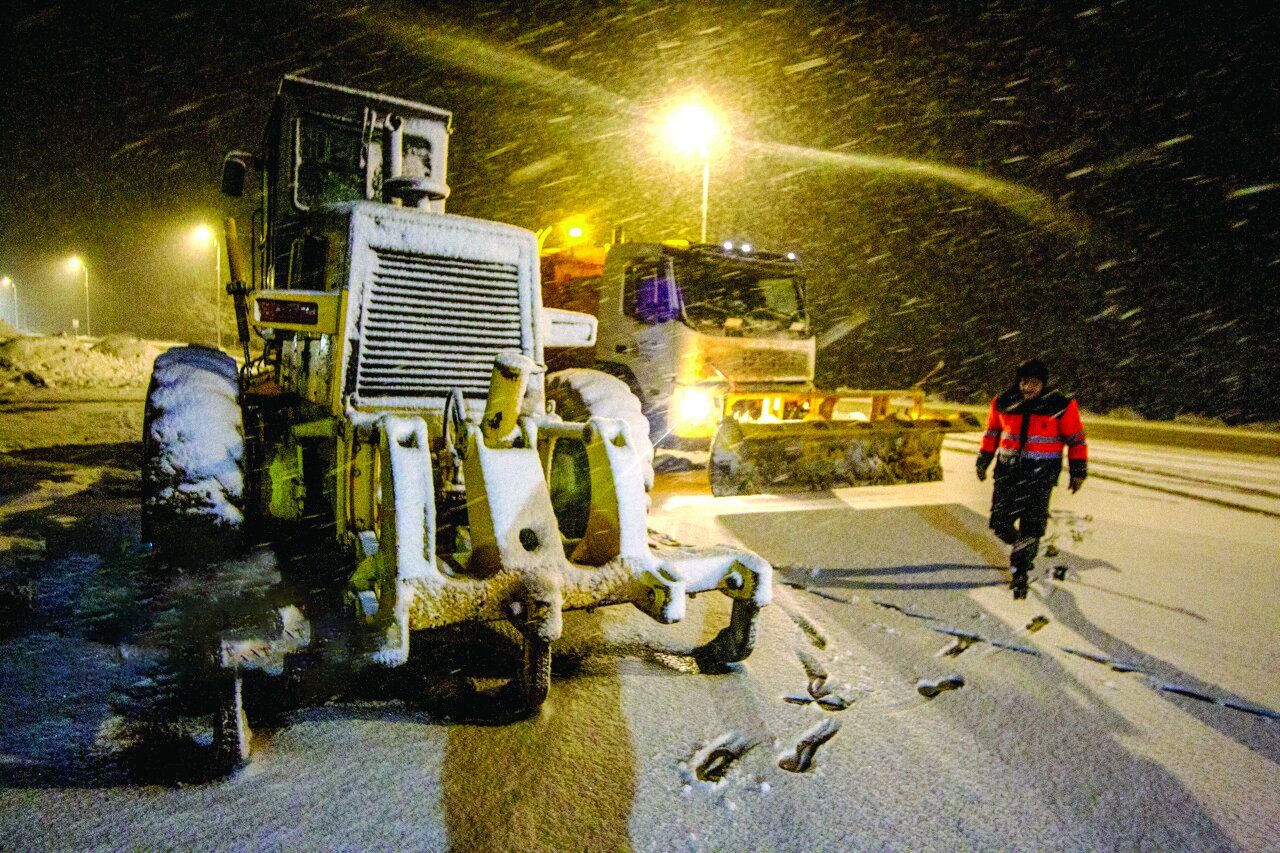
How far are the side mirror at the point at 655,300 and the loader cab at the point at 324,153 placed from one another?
3.10 metres

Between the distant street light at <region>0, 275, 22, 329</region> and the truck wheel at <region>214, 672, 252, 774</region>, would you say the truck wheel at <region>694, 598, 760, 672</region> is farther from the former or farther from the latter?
the distant street light at <region>0, 275, 22, 329</region>

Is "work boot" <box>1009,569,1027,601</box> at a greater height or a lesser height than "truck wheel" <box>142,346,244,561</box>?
lesser

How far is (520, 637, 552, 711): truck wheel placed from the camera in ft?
9.78

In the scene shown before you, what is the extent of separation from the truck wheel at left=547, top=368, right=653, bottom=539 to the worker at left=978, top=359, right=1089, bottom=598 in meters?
2.68

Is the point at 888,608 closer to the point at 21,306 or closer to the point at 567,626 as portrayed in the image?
the point at 567,626

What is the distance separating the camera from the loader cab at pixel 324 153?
5.01 metres

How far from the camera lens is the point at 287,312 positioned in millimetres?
3582

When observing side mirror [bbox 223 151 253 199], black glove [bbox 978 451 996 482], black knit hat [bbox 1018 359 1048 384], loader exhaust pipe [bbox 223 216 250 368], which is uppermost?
side mirror [bbox 223 151 253 199]

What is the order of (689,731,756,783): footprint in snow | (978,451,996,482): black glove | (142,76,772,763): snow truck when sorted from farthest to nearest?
1. (978,451,996,482): black glove
2. (142,76,772,763): snow truck
3. (689,731,756,783): footprint in snow

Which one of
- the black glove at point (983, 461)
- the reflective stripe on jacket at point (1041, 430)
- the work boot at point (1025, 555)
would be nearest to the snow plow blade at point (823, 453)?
the black glove at point (983, 461)

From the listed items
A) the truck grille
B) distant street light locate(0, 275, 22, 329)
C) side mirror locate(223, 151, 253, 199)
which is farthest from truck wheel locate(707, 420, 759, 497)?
distant street light locate(0, 275, 22, 329)

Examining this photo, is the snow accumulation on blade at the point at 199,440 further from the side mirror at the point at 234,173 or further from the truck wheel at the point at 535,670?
the side mirror at the point at 234,173

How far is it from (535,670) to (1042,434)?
408 cm

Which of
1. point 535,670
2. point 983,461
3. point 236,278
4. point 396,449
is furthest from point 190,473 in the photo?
point 983,461
